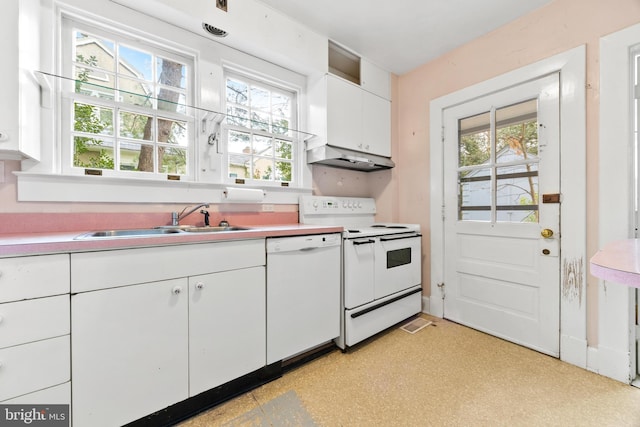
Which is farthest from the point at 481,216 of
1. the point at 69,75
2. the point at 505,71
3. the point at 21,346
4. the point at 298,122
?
the point at 69,75

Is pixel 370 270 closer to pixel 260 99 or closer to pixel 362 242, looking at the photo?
pixel 362 242

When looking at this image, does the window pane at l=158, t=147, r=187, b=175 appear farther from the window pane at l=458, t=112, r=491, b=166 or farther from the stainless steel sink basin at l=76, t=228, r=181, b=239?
the window pane at l=458, t=112, r=491, b=166

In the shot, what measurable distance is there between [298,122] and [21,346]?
232 cm

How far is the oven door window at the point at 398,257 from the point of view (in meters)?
2.31

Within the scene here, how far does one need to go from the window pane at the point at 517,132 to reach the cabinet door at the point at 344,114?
1202 millimetres

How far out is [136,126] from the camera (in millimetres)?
1850

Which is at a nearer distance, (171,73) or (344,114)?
(171,73)

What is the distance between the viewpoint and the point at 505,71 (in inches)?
86.4

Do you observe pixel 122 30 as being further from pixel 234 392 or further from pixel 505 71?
pixel 505 71

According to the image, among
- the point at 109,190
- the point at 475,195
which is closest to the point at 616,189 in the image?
the point at 475,195

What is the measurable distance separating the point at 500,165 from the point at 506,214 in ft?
1.36

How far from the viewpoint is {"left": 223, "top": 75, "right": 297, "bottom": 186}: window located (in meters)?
2.22

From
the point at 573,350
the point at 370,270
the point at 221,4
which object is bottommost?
the point at 573,350

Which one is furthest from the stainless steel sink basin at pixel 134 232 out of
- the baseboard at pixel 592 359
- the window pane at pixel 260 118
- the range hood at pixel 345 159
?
the baseboard at pixel 592 359
